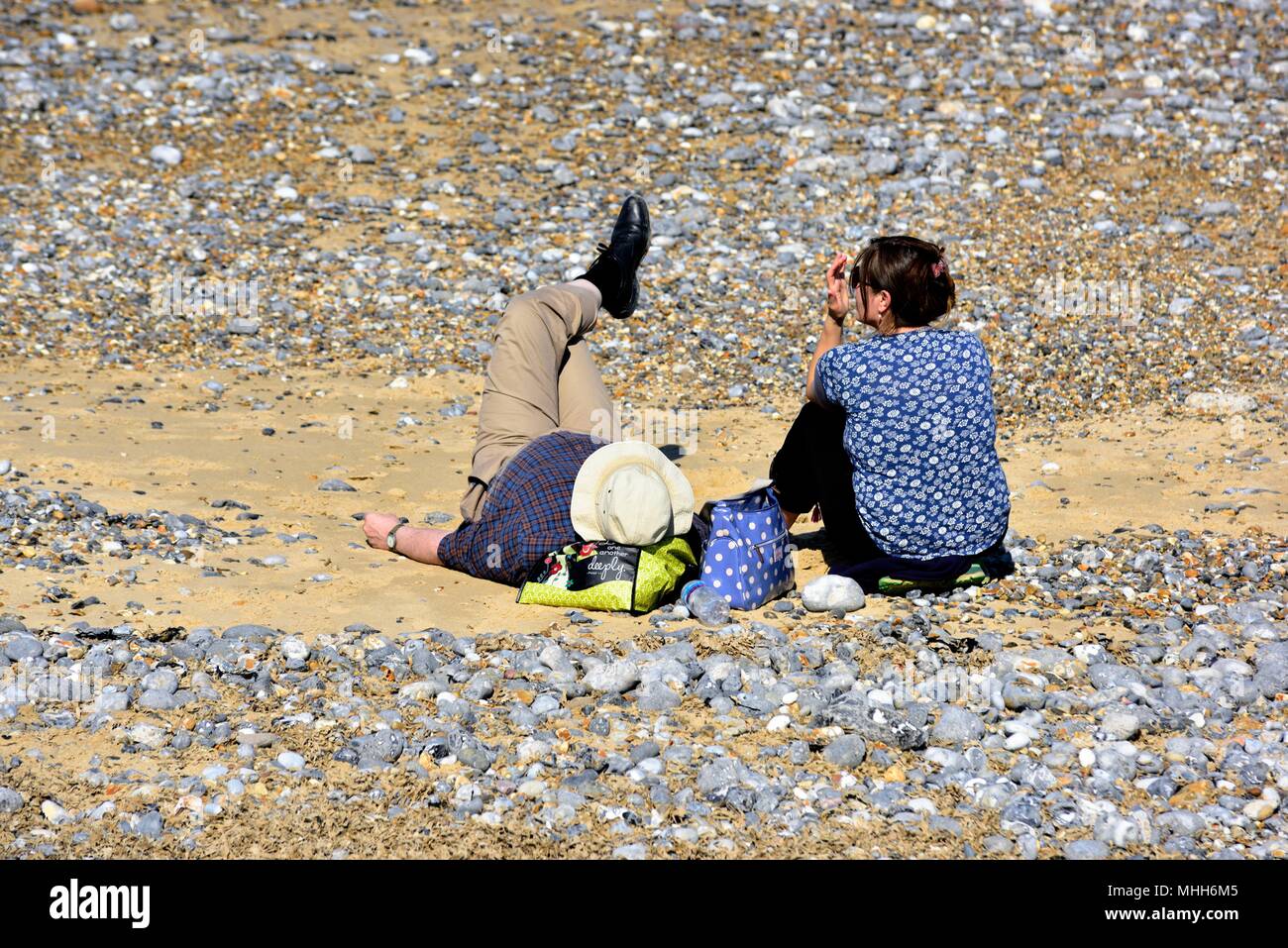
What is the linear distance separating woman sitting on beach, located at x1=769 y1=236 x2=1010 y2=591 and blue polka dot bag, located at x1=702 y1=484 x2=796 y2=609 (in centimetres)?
34

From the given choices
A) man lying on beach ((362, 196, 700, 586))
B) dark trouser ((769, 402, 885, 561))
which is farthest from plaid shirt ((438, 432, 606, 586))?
dark trouser ((769, 402, 885, 561))

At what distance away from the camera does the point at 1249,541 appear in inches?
222

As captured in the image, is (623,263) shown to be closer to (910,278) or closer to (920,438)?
(910,278)

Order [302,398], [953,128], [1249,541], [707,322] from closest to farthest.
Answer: [1249,541]
[302,398]
[707,322]
[953,128]

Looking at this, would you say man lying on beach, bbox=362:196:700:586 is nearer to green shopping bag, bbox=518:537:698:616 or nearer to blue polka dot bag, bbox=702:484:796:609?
green shopping bag, bbox=518:537:698:616

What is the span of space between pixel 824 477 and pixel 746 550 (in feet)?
2.03

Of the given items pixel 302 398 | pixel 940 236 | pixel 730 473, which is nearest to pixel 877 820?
pixel 730 473

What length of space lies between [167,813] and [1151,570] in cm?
395

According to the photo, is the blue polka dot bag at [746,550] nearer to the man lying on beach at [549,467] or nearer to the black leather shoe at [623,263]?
the man lying on beach at [549,467]

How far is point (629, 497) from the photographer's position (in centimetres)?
491

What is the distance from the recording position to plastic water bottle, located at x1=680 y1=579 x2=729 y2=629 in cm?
490

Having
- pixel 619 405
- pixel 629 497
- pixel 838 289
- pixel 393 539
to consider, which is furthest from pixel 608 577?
pixel 619 405

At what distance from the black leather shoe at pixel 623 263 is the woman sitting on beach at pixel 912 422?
1591 mm
